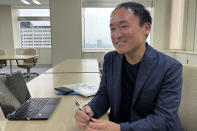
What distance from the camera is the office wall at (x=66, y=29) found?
14.8 feet

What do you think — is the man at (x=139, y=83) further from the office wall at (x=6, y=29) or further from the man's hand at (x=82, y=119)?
the office wall at (x=6, y=29)

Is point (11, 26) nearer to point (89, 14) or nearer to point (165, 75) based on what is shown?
point (89, 14)

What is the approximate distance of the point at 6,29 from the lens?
7691 mm

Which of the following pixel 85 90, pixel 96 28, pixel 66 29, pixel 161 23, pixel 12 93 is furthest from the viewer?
pixel 96 28

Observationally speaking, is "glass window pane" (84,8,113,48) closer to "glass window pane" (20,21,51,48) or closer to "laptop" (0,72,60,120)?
"glass window pane" (20,21,51,48)

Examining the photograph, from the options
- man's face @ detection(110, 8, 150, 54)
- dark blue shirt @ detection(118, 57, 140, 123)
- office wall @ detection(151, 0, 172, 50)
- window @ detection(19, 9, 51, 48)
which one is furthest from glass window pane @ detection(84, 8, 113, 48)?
man's face @ detection(110, 8, 150, 54)

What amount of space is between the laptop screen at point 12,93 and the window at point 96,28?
4262mm

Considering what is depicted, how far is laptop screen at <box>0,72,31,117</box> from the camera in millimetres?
938

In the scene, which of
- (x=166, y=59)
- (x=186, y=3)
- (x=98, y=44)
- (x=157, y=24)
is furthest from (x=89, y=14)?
(x=166, y=59)

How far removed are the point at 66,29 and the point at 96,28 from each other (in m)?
1.22

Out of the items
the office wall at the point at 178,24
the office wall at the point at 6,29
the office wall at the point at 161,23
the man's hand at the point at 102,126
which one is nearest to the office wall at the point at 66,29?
the office wall at the point at 161,23

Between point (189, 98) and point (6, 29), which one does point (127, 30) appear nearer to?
point (189, 98)

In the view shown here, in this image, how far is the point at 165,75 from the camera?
0.87m

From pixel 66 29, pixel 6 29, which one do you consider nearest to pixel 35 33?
pixel 6 29
